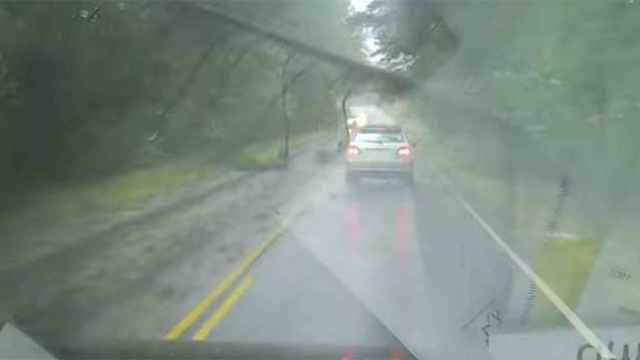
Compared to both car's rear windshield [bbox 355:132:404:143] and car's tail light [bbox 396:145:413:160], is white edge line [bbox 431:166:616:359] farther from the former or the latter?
car's rear windshield [bbox 355:132:404:143]

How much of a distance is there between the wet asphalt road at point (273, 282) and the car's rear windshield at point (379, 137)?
620 centimetres

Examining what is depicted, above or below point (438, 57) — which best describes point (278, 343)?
below

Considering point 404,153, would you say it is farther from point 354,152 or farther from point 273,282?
point 273,282

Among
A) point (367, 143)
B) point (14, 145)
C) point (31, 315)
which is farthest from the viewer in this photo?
point (367, 143)

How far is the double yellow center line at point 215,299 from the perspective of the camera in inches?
345

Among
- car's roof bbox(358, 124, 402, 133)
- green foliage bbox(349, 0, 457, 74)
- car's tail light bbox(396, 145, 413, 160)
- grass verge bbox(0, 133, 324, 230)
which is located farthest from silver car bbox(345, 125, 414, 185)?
grass verge bbox(0, 133, 324, 230)

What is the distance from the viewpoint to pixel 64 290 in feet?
36.3

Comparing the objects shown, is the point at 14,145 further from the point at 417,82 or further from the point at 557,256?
the point at 417,82

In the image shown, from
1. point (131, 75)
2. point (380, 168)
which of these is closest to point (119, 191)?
point (131, 75)

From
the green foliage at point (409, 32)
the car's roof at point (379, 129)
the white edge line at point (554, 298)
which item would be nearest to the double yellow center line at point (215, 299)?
the white edge line at point (554, 298)

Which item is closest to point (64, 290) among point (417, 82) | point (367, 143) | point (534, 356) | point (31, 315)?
point (31, 315)

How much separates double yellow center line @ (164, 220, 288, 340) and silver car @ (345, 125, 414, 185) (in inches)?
456

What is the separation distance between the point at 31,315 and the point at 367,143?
1639cm

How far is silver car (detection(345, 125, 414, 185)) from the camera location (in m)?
25.4
